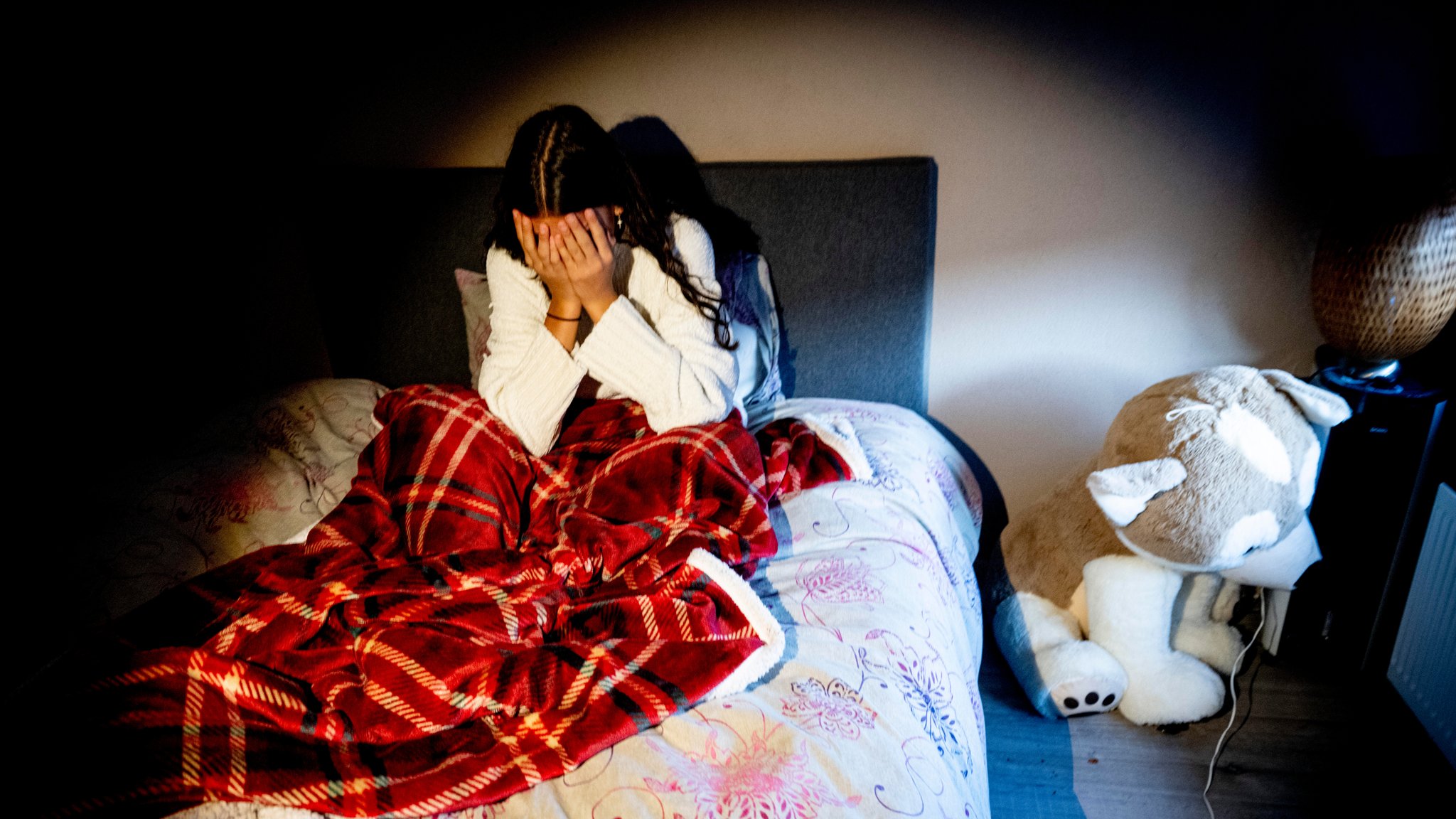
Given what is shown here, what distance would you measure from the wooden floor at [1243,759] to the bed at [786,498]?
251 mm

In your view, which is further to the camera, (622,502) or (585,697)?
(622,502)

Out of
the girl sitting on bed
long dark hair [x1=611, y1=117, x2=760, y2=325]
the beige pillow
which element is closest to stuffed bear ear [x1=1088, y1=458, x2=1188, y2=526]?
the girl sitting on bed

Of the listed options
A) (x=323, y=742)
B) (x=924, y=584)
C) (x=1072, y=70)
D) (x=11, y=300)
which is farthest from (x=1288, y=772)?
(x=11, y=300)

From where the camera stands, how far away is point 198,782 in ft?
2.42

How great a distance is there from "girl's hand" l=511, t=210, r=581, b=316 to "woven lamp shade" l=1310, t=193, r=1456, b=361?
1.34 metres

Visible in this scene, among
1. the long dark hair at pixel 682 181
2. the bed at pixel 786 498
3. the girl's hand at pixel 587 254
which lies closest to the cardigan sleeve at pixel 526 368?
the girl's hand at pixel 587 254

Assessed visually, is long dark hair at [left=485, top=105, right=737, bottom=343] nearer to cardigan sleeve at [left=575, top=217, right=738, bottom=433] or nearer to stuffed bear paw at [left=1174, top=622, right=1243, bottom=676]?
cardigan sleeve at [left=575, top=217, right=738, bottom=433]

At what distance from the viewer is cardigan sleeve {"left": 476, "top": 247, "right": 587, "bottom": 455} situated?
51.4 inches

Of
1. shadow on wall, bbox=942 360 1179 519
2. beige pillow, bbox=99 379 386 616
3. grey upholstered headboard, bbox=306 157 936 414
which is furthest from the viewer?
shadow on wall, bbox=942 360 1179 519

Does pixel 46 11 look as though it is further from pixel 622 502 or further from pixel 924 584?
pixel 924 584

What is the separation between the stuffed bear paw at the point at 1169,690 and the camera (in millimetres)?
1377

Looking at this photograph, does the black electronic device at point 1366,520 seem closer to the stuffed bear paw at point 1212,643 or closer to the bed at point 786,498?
the stuffed bear paw at point 1212,643

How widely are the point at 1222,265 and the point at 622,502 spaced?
1336 mm

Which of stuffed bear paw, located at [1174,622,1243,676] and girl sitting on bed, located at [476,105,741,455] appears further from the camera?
stuffed bear paw, located at [1174,622,1243,676]
